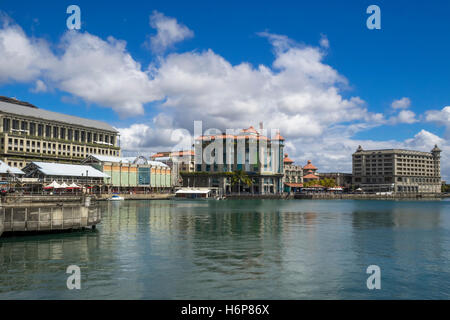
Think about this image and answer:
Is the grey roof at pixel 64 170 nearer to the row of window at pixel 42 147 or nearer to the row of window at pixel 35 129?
the row of window at pixel 42 147

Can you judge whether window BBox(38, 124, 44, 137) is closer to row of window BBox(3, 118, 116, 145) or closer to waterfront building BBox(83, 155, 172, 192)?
row of window BBox(3, 118, 116, 145)

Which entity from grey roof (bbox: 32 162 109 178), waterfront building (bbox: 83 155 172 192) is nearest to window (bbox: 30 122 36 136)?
waterfront building (bbox: 83 155 172 192)

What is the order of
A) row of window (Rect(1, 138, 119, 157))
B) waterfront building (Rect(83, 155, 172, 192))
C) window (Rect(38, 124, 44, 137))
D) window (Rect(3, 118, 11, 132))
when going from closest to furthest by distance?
waterfront building (Rect(83, 155, 172, 192))
row of window (Rect(1, 138, 119, 157))
window (Rect(3, 118, 11, 132))
window (Rect(38, 124, 44, 137))

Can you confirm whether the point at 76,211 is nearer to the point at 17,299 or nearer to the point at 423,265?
the point at 17,299

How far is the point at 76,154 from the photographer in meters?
198

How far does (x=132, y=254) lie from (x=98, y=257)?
9.98 feet

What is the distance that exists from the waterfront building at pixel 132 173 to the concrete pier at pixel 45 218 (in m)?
113

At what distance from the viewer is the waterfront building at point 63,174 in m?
128

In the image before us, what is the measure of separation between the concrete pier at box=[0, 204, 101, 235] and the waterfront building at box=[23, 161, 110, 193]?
65771 millimetres

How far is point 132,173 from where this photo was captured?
178750 millimetres

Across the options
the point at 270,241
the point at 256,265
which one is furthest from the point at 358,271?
the point at 270,241

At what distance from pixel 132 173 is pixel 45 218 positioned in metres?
133

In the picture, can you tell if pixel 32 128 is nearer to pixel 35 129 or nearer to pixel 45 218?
pixel 35 129

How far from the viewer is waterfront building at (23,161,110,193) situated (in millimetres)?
127938
